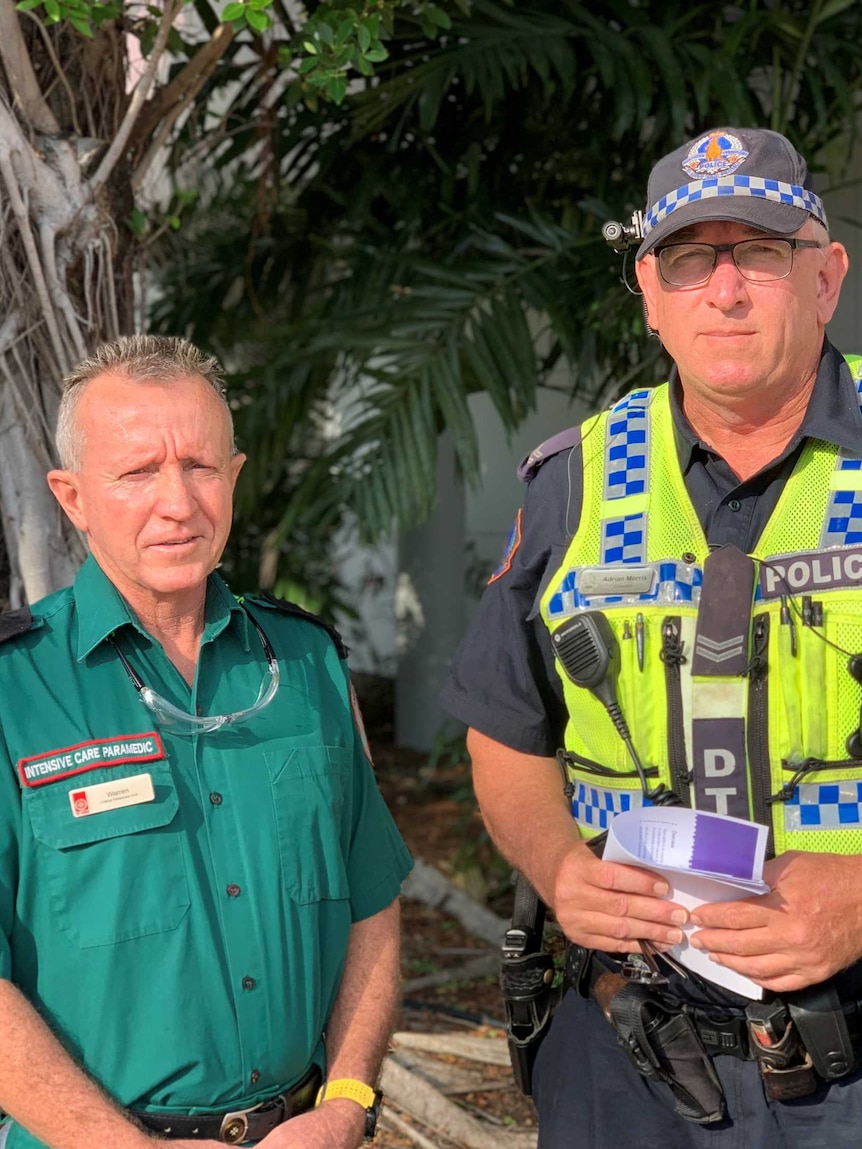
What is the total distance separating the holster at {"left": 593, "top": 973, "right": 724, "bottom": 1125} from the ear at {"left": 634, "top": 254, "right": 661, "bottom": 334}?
1.08 m

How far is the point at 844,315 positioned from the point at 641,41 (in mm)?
1474

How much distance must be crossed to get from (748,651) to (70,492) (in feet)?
3.41

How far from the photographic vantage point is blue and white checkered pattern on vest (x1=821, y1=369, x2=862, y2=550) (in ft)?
6.91

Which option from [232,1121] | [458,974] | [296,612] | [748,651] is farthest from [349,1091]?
[458,974]

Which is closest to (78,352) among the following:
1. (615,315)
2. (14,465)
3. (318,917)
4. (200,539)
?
(14,465)

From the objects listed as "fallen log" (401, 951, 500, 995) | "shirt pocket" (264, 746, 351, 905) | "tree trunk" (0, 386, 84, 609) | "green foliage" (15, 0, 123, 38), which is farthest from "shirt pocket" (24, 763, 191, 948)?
"fallen log" (401, 951, 500, 995)

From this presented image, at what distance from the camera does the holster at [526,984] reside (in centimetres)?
239

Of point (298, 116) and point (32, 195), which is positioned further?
point (298, 116)

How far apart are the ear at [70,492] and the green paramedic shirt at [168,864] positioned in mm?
82

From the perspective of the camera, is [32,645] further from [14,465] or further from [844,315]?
[844,315]

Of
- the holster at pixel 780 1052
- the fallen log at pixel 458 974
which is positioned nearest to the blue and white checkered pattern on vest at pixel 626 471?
the holster at pixel 780 1052

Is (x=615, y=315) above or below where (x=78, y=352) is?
above

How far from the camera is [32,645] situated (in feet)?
6.66

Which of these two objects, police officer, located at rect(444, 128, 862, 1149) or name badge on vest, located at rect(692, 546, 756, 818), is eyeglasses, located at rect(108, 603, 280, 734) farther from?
name badge on vest, located at rect(692, 546, 756, 818)
